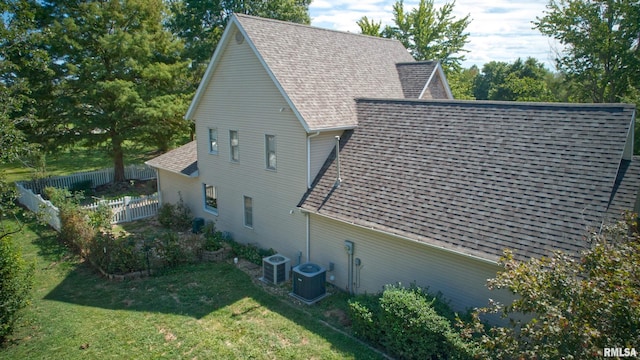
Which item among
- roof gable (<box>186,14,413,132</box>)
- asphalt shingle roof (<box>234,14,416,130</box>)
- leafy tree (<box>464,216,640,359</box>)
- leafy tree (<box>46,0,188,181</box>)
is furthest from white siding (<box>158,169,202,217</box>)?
leafy tree (<box>464,216,640,359</box>)

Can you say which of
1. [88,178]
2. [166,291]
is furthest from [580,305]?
[88,178]

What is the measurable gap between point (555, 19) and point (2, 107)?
37523 mm

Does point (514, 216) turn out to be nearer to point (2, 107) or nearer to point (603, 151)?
point (603, 151)

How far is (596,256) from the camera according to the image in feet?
20.0

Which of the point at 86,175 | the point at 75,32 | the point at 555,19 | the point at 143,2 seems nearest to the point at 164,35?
the point at 143,2

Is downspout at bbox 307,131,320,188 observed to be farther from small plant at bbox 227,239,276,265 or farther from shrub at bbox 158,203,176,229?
shrub at bbox 158,203,176,229

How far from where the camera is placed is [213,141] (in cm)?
1862

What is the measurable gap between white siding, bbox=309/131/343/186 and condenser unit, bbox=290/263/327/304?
333 cm

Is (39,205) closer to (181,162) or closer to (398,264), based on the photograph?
(181,162)

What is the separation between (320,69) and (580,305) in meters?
13.2

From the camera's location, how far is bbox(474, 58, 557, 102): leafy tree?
37.3 m

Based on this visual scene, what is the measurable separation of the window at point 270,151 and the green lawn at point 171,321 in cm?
436

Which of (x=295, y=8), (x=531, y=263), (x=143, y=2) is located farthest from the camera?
(x=295, y=8)

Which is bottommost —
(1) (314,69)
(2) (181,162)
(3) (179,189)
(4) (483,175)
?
(3) (179,189)
